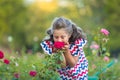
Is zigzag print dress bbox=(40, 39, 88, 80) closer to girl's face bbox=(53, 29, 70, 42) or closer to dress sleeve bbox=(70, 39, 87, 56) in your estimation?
dress sleeve bbox=(70, 39, 87, 56)

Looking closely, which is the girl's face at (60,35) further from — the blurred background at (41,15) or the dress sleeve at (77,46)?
the blurred background at (41,15)

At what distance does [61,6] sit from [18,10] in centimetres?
495

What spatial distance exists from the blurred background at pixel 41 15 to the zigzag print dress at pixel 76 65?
1250 inches

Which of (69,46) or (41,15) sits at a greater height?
(41,15)

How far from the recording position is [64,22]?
4.94 m

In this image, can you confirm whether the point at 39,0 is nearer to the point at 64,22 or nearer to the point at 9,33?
the point at 9,33

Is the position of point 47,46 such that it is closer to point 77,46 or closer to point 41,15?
point 77,46

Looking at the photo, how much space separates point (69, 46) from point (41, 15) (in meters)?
40.7

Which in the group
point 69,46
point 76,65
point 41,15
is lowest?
point 76,65

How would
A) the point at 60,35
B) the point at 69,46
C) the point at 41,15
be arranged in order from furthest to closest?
the point at 41,15 < the point at 69,46 < the point at 60,35

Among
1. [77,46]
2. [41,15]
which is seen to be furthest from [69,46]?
[41,15]

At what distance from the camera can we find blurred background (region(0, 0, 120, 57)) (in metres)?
38.0

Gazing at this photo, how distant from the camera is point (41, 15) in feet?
150

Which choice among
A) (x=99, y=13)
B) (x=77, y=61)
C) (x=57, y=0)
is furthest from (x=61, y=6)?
(x=77, y=61)
